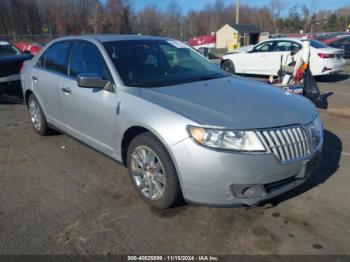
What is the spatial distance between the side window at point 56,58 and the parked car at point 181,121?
0.12 feet

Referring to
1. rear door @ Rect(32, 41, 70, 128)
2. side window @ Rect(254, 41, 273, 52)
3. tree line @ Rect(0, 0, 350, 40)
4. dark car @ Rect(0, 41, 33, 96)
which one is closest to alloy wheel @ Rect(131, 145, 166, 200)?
rear door @ Rect(32, 41, 70, 128)

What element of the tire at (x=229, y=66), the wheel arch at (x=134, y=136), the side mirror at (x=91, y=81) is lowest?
the tire at (x=229, y=66)

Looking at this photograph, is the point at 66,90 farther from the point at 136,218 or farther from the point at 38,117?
the point at 136,218

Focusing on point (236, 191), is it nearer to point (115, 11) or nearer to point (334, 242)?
point (334, 242)

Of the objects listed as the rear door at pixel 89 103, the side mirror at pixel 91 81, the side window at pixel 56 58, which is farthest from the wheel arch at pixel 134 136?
the side window at pixel 56 58

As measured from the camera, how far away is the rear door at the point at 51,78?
4836 mm

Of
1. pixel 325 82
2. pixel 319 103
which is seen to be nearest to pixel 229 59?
pixel 325 82

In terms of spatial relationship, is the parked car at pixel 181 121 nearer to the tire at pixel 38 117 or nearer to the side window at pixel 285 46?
the tire at pixel 38 117

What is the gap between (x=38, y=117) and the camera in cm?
573

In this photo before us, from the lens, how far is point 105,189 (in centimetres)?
394

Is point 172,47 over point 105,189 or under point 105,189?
over

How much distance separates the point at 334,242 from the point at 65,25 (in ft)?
241

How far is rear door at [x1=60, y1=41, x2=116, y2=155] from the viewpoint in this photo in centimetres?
383

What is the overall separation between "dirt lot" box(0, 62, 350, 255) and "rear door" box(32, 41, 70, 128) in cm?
85
